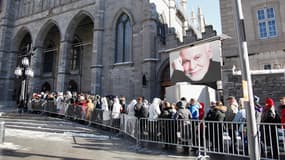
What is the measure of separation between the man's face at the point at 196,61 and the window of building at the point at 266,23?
4171 mm

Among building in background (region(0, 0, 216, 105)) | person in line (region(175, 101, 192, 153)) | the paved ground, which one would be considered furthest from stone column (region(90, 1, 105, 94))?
person in line (region(175, 101, 192, 153))

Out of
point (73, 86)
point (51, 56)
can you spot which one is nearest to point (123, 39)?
point (73, 86)

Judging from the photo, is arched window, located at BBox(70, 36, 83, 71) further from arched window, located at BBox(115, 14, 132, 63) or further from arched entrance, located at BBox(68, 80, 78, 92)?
arched window, located at BBox(115, 14, 132, 63)

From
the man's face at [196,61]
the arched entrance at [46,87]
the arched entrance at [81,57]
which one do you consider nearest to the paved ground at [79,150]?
the man's face at [196,61]

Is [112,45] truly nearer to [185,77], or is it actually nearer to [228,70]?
[185,77]

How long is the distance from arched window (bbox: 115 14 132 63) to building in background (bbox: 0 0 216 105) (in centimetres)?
9

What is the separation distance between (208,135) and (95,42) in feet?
54.4

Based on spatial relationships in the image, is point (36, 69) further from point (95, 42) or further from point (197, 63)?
point (197, 63)

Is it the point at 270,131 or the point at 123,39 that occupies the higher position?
the point at 123,39

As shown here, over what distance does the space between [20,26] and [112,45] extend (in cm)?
1468

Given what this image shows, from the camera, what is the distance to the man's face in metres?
13.8

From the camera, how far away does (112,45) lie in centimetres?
2038

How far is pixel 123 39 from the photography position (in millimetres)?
20266

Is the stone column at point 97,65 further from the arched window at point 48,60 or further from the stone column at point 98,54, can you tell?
the arched window at point 48,60
